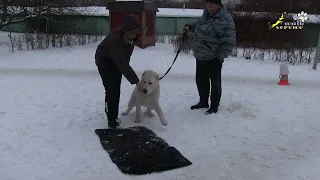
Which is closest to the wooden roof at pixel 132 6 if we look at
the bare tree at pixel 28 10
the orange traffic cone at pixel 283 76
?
the bare tree at pixel 28 10

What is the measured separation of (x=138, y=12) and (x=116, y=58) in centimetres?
865

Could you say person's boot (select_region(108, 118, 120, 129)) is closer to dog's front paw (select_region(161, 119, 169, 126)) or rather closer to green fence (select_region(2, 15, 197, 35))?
dog's front paw (select_region(161, 119, 169, 126))

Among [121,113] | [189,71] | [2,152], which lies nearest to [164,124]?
[121,113]

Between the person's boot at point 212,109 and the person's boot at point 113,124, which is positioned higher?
the person's boot at point 212,109

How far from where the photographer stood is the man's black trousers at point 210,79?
5410 millimetres

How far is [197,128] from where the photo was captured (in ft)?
16.6

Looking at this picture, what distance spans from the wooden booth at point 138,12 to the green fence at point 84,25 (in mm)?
3218

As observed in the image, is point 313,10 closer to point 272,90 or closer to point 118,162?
point 272,90

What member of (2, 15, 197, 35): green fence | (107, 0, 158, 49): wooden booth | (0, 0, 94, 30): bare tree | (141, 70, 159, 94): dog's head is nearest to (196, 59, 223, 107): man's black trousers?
(141, 70, 159, 94): dog's head

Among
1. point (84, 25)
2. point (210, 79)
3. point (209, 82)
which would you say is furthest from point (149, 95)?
point (84, 25)

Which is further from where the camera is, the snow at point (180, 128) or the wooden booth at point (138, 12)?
the wooden booth at point (138, 12)

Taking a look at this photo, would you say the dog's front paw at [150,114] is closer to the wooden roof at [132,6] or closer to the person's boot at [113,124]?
the person's boot at [113,124]

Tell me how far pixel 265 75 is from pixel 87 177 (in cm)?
669

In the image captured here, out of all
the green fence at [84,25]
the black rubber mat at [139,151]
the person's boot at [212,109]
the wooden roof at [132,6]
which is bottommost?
the black rubber mat at [139,151]
